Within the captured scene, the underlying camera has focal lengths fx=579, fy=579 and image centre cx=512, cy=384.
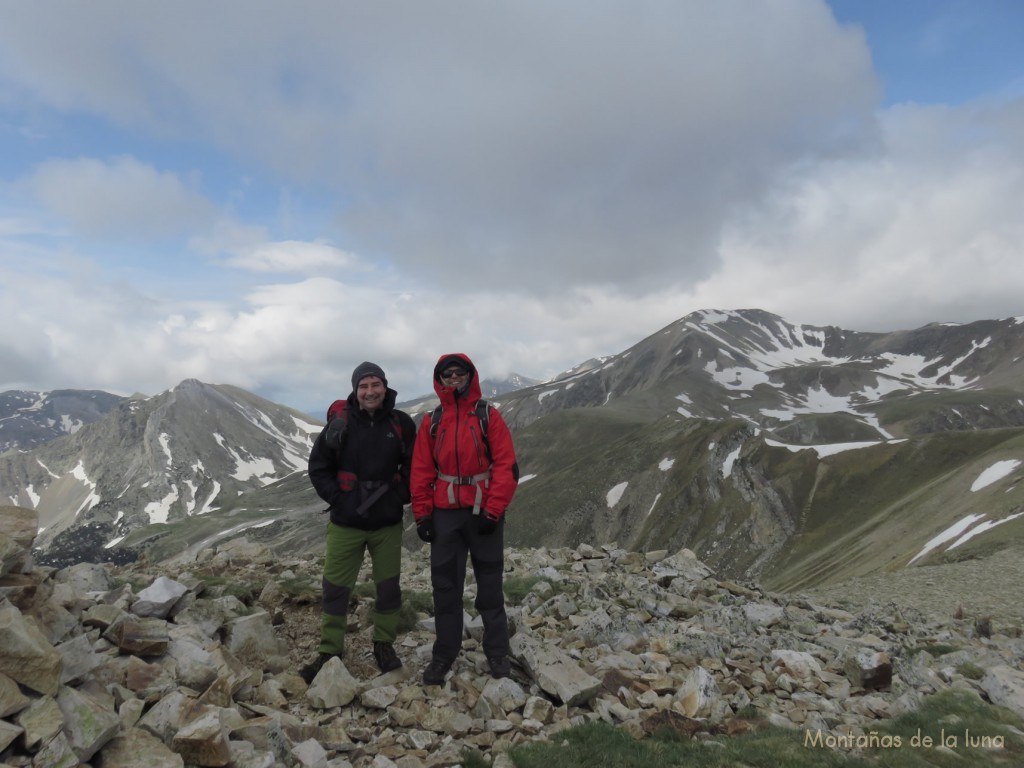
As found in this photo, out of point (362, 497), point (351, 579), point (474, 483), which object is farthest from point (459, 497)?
point (351, 579)

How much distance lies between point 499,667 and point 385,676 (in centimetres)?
190

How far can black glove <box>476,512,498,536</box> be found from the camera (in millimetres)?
9531

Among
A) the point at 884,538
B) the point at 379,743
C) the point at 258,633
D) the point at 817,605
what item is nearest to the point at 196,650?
the point at 258,633

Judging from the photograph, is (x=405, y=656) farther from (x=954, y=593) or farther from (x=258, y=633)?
(x=954, y=593)

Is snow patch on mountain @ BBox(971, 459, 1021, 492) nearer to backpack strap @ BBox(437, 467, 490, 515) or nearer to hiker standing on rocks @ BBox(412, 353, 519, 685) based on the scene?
hiker standing on rocks @ BBox(412, 353, 519, 685)

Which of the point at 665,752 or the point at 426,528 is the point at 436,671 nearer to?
the point at 426,528

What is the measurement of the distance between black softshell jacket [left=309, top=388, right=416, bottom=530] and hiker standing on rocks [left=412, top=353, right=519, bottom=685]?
579mm

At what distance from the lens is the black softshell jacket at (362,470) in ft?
32.4

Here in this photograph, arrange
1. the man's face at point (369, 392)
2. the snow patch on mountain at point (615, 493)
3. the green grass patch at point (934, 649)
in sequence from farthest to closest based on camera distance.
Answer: the snow patch on mountain at point (615, 493), the green grass patch at point (934, 649), the man's face at point (369, 392)

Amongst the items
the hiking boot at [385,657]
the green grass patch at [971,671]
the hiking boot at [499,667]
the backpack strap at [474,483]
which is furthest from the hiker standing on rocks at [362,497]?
the green grass patch at [971,671]

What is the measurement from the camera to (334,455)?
33.1 ft

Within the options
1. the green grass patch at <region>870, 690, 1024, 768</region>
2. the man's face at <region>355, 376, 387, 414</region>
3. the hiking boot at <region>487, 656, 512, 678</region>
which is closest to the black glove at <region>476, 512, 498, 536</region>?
the hiking boot at <region>487, 656, 512, 678</region>

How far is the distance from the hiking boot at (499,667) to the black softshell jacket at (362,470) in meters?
2.95

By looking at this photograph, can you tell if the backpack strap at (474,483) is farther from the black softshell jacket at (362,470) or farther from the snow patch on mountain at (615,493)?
the snow patch on mountain at (615,493)
